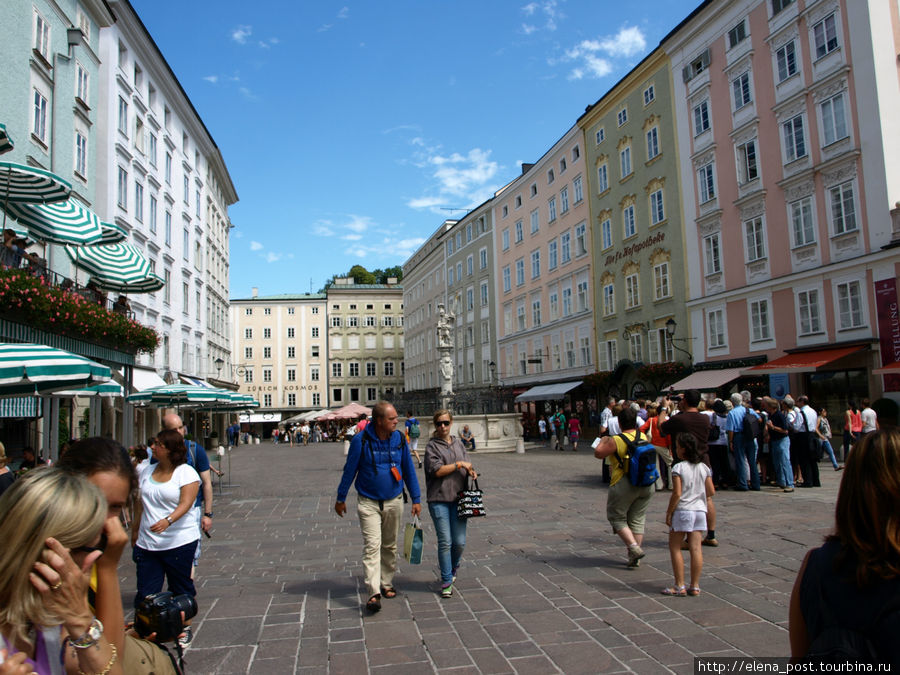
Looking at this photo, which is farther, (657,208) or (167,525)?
(657,208)

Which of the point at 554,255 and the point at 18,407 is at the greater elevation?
the point at 554,255

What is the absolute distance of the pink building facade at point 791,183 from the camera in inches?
883

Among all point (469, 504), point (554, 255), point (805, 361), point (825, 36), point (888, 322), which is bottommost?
point (469, 504)

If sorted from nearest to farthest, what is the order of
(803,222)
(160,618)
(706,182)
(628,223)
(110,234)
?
(160,618), (110,234), (803,222), (706,182), (628,223)

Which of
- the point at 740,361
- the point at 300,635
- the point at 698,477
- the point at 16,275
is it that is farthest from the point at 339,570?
the point at 740,361

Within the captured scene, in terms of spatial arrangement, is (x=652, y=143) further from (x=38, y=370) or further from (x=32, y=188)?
(x=38, y=370)

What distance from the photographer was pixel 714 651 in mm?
4824

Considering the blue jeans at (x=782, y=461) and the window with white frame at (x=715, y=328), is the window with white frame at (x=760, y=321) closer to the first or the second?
the window with white frame at (x=715, y=328)

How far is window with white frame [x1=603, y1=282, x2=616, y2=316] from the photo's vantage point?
37.9m

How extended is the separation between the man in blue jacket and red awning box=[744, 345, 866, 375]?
20407mm

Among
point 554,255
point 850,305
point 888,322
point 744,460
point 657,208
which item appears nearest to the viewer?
point 744,460

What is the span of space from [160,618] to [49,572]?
2.33ft

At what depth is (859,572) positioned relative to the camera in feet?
6.63

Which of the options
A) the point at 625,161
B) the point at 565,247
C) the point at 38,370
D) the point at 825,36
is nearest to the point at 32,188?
the point at 38,370
